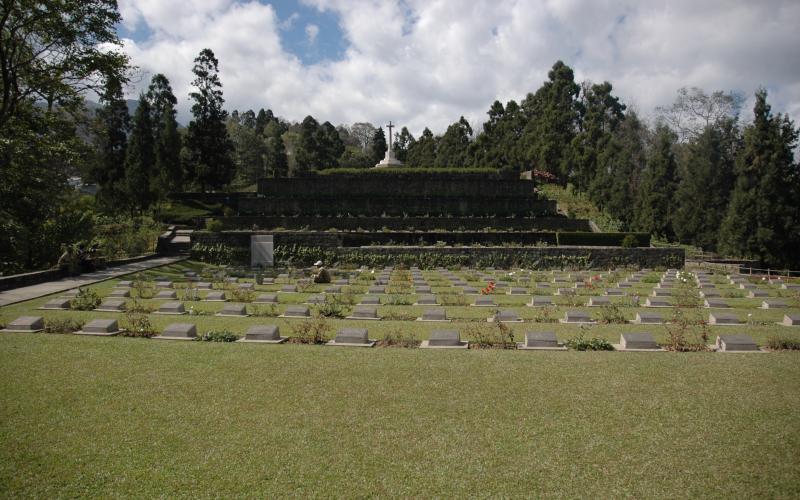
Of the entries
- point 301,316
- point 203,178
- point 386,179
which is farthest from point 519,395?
point 203,178

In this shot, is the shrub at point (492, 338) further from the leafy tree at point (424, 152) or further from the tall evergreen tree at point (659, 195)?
the leafy tree at point (424, 152)

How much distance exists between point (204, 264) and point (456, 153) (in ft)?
153

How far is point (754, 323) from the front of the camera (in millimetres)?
11914

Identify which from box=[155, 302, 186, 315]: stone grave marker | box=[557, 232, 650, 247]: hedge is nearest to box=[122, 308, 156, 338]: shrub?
box=[155, 302, 186, 315]: stone grave marker

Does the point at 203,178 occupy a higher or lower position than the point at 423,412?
higher

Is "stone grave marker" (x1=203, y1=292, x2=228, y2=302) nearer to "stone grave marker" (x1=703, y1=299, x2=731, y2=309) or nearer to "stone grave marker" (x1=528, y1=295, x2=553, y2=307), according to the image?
"stone grave marker" (x1=528, y1=295, x2=553, y2=307)

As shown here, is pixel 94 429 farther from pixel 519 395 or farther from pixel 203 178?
pixel 203 178

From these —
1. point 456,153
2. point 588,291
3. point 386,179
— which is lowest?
point 588,291

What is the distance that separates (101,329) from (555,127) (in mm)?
49032

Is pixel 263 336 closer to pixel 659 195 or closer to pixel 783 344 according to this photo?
pixel 783 344

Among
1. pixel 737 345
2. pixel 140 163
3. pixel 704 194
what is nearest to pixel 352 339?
pixel 737 345

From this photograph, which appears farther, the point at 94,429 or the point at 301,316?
the point at 301,316

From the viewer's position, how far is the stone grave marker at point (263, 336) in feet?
32.3

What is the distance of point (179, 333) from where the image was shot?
10.2m
